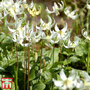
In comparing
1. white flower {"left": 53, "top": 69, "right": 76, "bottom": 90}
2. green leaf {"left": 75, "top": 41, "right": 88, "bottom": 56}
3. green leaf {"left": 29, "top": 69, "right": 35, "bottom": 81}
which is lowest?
green leaf {"left": 29, "top": 69, "right": 35, "bottom": 81}

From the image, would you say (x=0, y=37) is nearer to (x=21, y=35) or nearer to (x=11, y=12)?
(x=11, y=12)

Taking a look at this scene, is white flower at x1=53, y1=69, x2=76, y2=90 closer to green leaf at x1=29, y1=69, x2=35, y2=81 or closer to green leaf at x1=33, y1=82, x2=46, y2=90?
green leaf at x1=33, y1=82, x2=46, y2=90

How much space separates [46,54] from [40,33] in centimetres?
82

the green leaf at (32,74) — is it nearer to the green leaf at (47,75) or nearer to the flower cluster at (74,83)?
the green leaf at (47,75)

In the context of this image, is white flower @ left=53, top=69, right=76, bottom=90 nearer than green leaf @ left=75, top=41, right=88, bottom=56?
Yes

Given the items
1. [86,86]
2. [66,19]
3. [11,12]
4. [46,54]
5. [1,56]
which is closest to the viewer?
[86,86]

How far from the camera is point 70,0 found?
17.2 feet

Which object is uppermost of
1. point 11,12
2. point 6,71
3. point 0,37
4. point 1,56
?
point 11,12

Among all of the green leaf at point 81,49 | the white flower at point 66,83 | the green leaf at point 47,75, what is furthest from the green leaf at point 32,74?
the white flower at point 66,83

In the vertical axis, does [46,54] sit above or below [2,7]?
below

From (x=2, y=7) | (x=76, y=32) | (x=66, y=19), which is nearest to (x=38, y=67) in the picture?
(x=2, y=7)

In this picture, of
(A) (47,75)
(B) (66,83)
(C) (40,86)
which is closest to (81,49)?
(A) (47,75)

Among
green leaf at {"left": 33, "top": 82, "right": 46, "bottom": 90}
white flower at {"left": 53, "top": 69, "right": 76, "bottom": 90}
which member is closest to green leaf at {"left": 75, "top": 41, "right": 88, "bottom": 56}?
green leaf at {"left": 33, "top": 82, "right": 46, "bottom": 90}

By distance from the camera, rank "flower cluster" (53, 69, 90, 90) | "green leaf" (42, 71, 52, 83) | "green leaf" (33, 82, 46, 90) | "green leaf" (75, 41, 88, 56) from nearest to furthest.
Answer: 1. "flower cluster" (53, 69, 90, 90)
2. "green leaf" (33, 82, 46, 90)
3. "green leaf" (42, 71, 52, 83)
4. "green leaf" (75, 41, 88, 56)
